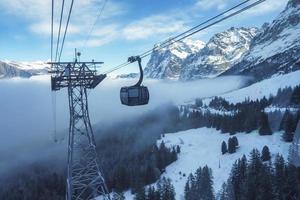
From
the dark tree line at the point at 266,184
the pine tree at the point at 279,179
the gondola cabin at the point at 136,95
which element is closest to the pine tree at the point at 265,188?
the dark tree line at the point at 266,184

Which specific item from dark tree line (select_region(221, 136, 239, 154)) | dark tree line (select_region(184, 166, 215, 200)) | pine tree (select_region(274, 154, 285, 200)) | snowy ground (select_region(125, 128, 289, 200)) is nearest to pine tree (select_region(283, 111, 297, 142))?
snowy ground (select_region(125, 128, 289, 200))

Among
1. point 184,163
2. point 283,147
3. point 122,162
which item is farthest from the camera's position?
point 122,162

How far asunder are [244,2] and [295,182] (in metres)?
86.5

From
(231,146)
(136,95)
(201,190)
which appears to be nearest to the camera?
(136,95)

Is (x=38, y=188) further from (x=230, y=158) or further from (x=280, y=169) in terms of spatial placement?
(x=280, y=169)

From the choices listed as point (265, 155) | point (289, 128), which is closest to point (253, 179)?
point (265, 155)

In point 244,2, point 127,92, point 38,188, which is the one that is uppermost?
point 244,2

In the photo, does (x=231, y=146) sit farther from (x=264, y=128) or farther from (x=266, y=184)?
(x=266, y=184)

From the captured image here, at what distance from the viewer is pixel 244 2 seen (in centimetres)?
1199

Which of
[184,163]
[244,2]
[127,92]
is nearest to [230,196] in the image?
[184,163]

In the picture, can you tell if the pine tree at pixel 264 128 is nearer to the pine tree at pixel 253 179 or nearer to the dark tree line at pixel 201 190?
the pine tree at pixel 253 179

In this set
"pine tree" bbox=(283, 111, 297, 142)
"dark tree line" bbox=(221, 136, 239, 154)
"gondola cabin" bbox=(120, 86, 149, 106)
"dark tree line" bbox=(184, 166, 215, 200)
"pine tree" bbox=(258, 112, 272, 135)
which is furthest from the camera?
"pine tree" bbox=(258, 112, 272, 135)

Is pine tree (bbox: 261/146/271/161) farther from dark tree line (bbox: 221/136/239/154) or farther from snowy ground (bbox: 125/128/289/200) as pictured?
dark tree line (bbox: 221/136/239/154)

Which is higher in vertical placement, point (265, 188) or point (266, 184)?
point (266, 184)
